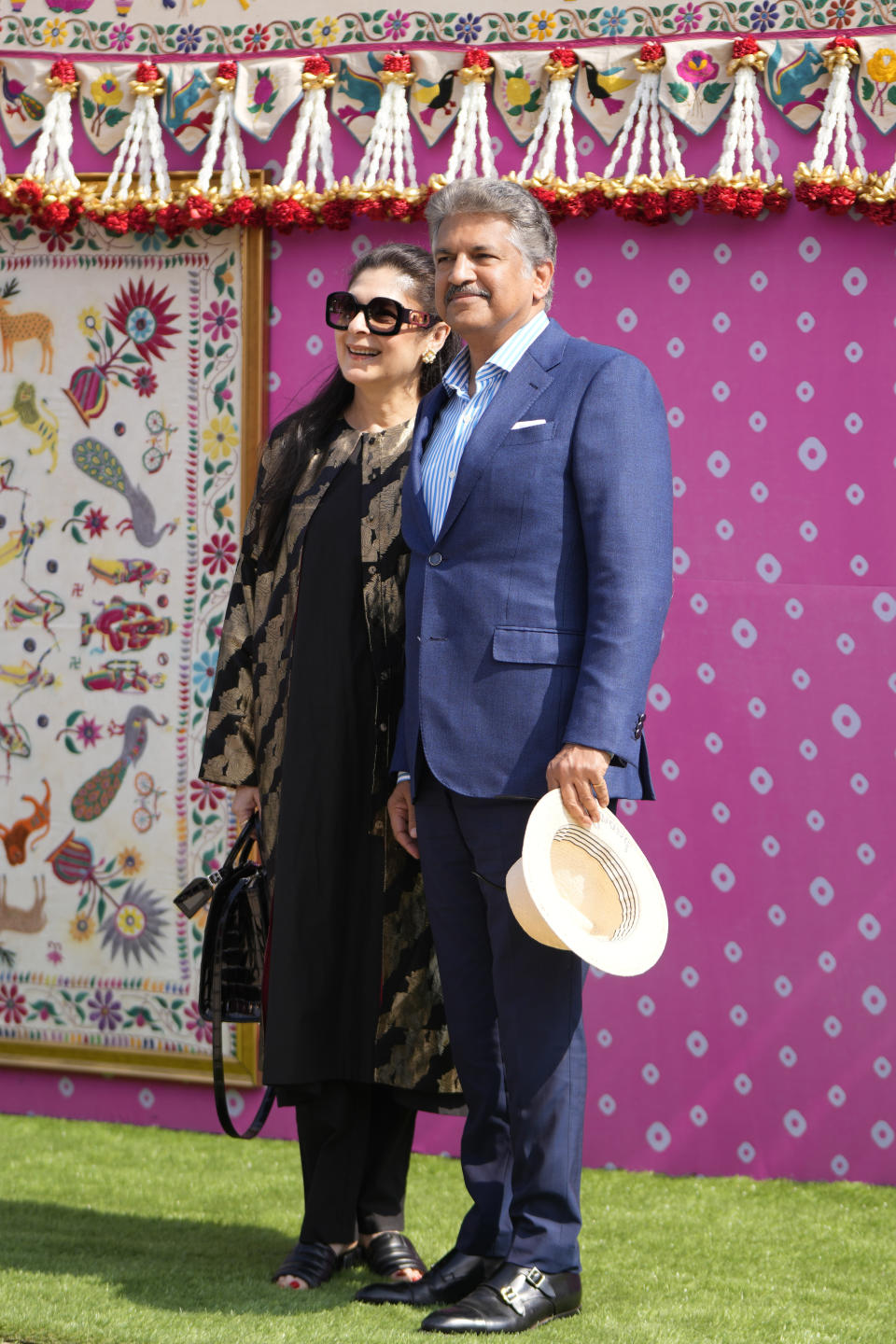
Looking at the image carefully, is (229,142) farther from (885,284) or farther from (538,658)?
(538,658)

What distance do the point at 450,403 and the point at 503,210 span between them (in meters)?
0.32

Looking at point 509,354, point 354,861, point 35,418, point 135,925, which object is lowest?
point 135,925

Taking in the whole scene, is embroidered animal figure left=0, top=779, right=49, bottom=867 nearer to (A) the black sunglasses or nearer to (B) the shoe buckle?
(A) the black sunglasses

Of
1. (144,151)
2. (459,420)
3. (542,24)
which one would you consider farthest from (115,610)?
(542,24)

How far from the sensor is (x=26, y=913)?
3.69 m

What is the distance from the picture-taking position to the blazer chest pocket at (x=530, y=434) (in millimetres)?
2365

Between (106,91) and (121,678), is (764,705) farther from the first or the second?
(106,91)

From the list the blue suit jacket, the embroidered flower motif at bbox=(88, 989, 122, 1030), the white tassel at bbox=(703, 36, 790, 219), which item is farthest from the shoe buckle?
the white tassel at bbox=(703, 36, 790, 219)

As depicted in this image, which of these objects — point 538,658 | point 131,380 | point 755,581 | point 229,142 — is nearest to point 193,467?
point 131,380

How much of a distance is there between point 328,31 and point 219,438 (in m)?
0.95

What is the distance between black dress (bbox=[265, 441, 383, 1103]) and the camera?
267 centimetres

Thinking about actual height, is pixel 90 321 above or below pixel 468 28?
below

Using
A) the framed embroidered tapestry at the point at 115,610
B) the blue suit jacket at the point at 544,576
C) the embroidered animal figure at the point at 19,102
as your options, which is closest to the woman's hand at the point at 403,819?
the blue suit jacket at the point at 544,576

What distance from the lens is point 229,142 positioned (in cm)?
352
